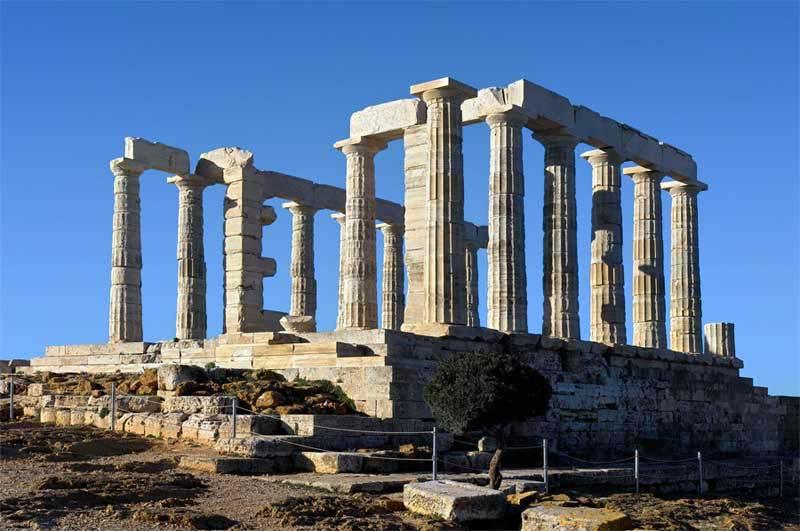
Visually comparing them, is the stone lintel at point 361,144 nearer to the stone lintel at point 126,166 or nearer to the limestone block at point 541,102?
the limestone block at point 541,102

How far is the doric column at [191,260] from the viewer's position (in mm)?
38844

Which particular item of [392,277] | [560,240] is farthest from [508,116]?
[392,277]

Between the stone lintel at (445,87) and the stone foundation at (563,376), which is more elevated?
the stone lintel at (445,87)

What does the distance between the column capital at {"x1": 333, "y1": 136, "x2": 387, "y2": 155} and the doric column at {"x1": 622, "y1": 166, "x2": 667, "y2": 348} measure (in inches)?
371

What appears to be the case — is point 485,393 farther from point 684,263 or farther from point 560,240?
point 684,263

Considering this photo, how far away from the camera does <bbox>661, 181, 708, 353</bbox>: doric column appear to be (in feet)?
132

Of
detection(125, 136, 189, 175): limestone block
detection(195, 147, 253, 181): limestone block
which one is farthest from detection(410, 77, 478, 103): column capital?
detection(125, 136, 189, 175): limestone block

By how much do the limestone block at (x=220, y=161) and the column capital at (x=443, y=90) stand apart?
30.7 feet

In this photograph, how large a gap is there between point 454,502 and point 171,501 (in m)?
3.99

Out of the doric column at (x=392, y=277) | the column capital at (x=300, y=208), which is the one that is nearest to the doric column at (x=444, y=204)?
the doric column at (x=392, y=277)

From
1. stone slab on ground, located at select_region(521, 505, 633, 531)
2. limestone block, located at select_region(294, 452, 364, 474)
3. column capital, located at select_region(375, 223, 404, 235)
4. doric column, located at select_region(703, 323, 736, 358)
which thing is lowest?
stone slab on ground, located at select_region(521, 505, 633, 531)

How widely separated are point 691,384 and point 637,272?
14.2 feet

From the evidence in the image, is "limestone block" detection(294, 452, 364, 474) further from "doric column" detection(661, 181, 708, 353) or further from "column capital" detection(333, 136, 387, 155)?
"doric column" detection(661, 181, 708, 353)

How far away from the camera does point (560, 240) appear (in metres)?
34.2
